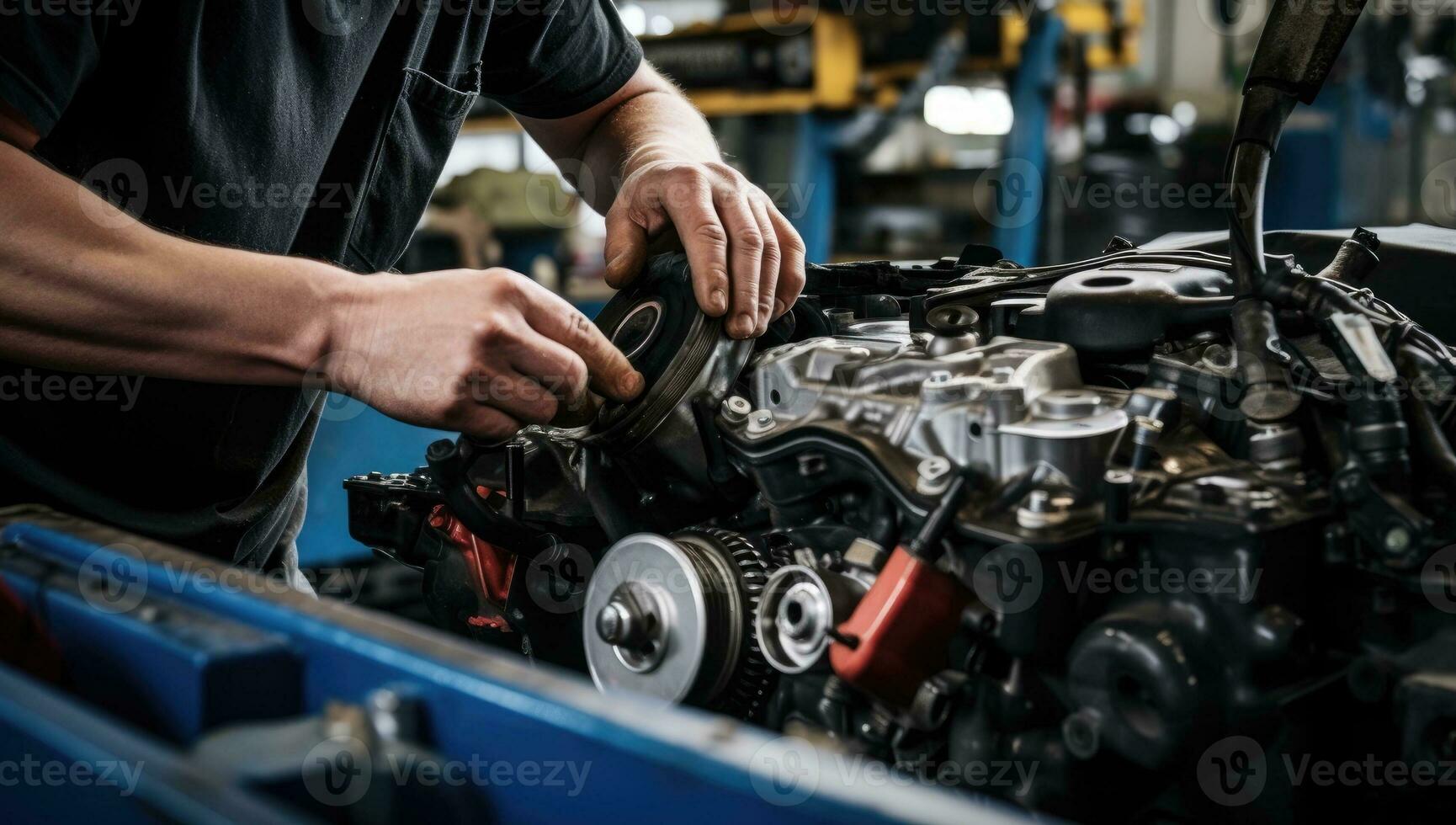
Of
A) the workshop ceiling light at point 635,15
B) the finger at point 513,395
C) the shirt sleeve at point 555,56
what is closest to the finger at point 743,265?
the finger at point 513,395

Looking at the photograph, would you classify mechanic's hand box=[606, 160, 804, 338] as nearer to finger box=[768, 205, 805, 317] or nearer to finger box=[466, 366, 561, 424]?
finger box=[768, 205, 805, 317]

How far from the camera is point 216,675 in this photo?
0.68 metres

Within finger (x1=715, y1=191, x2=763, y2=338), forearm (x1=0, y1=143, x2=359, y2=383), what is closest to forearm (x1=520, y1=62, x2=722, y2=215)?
finger (x1=715, y1=191, x2=763, y2=338)

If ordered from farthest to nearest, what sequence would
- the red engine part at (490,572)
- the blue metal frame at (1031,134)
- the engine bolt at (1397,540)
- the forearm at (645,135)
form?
1. the blue metal frame at (1031,134)
2. the forearm at (645,135)
3. the red engine part at (490,572)
4. the engine bolt at (1397,540)

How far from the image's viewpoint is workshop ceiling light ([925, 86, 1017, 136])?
7.52 m

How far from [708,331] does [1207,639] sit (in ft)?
1.91

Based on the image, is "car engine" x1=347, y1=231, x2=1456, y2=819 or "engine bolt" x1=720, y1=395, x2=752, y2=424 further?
"engine bolt" x1=720, y1=395, x2=752, y2=424

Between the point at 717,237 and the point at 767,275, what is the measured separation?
0.07 meters

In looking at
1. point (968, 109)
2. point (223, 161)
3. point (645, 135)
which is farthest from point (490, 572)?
point (968, 109)

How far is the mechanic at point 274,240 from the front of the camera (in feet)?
3.41

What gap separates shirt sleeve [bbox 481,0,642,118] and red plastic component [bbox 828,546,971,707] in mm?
1209

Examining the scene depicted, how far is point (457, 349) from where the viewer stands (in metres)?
1.05

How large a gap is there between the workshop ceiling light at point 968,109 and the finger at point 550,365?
668 cm

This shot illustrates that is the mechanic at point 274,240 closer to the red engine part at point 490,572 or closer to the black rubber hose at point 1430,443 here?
the red engine part at point 490,572
